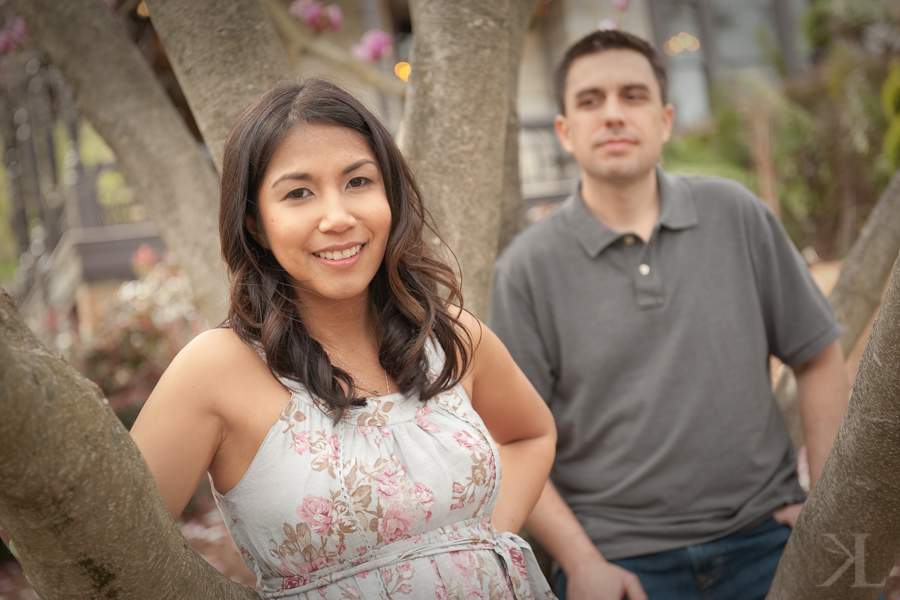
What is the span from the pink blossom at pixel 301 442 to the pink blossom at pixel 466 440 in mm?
335

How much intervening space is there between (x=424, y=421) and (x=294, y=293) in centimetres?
43

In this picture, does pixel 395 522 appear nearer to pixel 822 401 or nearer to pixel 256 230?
pixel 256 230

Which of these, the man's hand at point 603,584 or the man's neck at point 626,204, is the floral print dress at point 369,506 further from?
the man's neck at point 626,204

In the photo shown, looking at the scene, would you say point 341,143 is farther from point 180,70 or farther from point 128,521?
point 128,521

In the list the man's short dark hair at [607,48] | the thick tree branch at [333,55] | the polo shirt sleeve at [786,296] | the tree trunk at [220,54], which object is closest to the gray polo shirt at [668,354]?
the polo shirt sleeve at [786,296]

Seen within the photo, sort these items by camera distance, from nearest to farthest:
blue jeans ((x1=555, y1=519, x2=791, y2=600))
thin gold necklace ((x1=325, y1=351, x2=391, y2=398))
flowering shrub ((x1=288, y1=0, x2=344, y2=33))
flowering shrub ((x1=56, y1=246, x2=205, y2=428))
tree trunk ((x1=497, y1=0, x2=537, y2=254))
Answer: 1. thin gold necklace ((x1=325, y1=351, x2=391, y2=398))
2. blue jeans ((x1=555, y1=519, x2=791, y2=600))
3. tree trunk ((x1=497, y1=0, x2=537, y2=254))
4. flowering shrub ((x1=288, y1=0, x2=344, y2=33))
5. flowering shrub ((x1=56, y1=246, x2=205, y2=428))

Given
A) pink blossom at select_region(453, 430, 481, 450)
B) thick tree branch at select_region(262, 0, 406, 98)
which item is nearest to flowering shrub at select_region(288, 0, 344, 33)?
thick tree branch at select_region(262, 0, 406, 98)

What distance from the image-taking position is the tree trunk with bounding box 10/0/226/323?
7.84 ft

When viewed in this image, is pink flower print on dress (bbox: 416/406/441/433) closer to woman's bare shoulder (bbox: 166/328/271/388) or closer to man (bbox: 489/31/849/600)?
woman's bare shoulder (bbox: 166/328/271/388)

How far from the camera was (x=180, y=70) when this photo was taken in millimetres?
2137

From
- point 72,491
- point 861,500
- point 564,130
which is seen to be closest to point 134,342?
point 564,130

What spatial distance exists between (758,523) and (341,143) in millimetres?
1726

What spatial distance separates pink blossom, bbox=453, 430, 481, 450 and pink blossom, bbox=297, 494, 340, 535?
33 cm

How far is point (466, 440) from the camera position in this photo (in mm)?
1735
